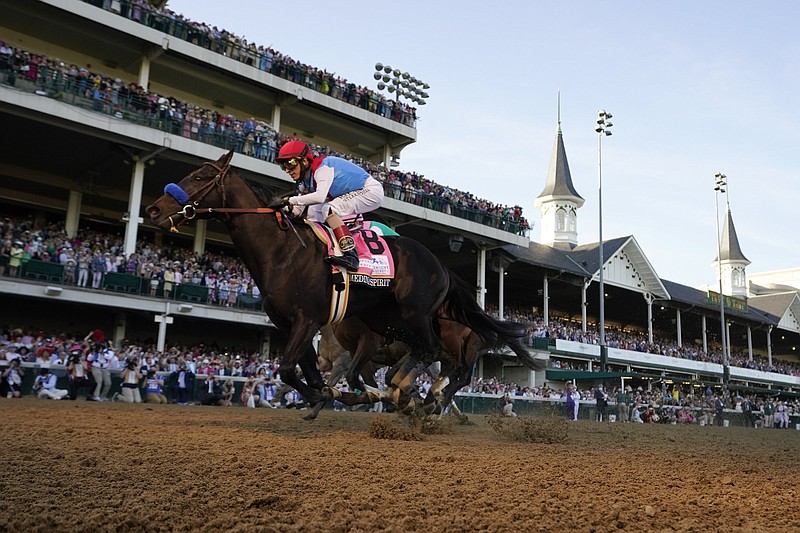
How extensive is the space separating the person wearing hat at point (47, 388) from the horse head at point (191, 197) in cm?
1037

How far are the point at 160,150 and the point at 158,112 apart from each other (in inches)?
51.7

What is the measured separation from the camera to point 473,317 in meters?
9.02

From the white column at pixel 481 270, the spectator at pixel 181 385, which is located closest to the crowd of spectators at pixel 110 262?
the spectator at pixel 181 385

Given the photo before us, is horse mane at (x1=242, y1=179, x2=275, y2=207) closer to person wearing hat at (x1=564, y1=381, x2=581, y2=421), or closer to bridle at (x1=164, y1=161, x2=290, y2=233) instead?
bridle at (x1=164, y1=161, x2=290, y2=233)

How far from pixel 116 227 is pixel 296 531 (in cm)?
3109

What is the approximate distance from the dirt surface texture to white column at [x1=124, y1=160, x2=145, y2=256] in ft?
54.6

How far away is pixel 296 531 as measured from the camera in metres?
2.95

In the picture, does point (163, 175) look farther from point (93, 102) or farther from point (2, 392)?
point (2, 392)

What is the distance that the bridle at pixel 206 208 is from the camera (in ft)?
23.1

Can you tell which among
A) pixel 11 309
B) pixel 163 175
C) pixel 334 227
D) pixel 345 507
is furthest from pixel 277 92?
pixel 345 507

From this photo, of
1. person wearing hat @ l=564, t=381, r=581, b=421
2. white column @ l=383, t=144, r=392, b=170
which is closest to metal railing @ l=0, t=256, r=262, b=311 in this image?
person wearing hat @ l=564, t=381, r=581, b=421

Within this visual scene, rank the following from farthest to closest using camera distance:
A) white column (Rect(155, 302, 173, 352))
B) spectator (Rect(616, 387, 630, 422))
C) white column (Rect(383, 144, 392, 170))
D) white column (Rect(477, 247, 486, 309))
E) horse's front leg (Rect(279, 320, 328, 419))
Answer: white column (Rect(383, 144, 392, 170)) < white column (Rect(477, 247, 486, 309)) < spectator (Rect(616, 387, 630, 422)) < white column (Rect(155, 302, 173, 352)) < horse's front leg (Rect(279, 320, 328, 419))

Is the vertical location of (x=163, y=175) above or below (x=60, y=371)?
above

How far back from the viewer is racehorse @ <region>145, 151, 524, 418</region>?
6973 millimetres
